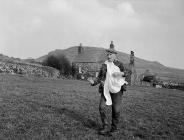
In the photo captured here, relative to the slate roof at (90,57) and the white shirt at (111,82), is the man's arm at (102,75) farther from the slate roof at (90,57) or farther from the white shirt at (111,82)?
the slate roof at (90,57)

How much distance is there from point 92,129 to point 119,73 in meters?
1.90

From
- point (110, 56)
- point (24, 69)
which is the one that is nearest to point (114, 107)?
point (110, 56)

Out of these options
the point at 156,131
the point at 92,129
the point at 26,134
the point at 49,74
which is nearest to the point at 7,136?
the point at 26,134

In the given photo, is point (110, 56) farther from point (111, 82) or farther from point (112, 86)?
point (112, 86)

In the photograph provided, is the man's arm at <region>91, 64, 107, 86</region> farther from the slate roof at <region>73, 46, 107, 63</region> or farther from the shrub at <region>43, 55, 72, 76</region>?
the slate roof at <region>73, 46, 107, 63</region>

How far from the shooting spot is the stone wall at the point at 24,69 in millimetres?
48031

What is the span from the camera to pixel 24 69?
51.0 metres

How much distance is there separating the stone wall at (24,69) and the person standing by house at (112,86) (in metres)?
38.4

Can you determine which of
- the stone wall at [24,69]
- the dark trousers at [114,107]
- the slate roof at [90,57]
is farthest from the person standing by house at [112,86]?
the slate roof at [90,57]

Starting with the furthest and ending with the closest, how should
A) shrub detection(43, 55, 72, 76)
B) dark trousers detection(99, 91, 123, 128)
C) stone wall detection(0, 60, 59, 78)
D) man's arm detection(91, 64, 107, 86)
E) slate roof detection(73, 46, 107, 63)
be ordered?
slate roof detection(73, 46, 107, 63) < shrub detection(43, 55, 72, 76) < stone wall detection(0, 60, 59, 78) < man's arm detection(91, 64, 107, 86) < dark trousers detection(99, 91, 123, 128)

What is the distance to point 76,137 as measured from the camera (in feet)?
31.1

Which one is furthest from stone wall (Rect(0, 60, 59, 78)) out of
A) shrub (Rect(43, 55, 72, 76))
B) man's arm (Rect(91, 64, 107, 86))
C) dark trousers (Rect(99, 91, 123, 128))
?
dark trousers (Rect(99, 91, 123, 128))

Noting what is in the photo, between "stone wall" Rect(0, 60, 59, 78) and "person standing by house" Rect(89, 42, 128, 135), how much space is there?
3839cm

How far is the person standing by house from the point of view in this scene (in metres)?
10.5
